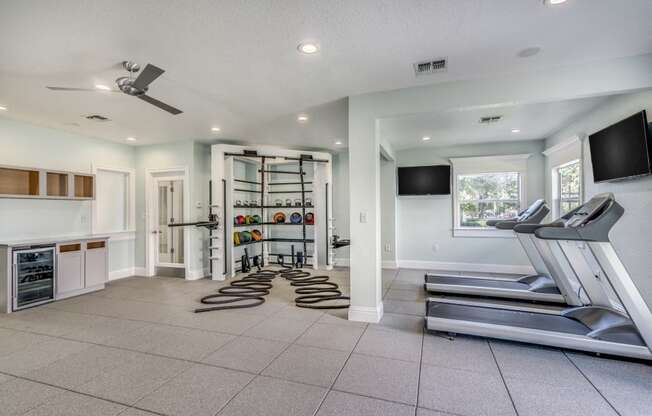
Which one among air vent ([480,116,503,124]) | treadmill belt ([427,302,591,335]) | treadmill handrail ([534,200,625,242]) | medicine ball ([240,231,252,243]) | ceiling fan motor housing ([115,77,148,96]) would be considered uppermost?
air vent ([480,116,503,124])

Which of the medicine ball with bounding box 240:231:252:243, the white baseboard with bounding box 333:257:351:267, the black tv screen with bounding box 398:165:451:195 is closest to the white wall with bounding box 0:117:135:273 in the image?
the medicine ball with bounding box 240:231:252:243

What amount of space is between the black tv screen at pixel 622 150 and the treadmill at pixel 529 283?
81 cm

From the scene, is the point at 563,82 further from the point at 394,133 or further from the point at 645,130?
the point at 394,133

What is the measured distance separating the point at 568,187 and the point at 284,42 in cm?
552

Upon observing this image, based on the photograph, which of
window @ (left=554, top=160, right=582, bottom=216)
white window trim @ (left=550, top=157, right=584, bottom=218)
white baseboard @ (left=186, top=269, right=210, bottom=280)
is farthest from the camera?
white baseboard @ (left=186, top=269, right=210, bottom=280)

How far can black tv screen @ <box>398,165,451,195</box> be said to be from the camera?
675cm

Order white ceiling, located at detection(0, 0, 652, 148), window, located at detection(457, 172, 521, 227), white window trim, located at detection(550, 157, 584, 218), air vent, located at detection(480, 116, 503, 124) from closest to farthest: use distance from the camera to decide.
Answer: white ceiling, located at detection(0, 0, 652, 148)
air vent, located at detection(480, 116, 503, 124)
white window trim, located at detection(550, 157, 584, 218)
window, located at detection(457, 172, 521, 227)

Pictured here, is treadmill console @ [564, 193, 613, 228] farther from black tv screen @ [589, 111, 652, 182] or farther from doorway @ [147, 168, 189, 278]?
doorway @ [147, 168, 189, 278]

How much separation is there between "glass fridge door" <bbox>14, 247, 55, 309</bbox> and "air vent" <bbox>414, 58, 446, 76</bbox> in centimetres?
573

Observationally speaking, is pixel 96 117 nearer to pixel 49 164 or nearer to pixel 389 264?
pixel 49 164

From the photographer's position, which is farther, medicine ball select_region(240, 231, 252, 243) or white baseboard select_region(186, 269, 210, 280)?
medicine ball select_region(240, 231, 252, 243)

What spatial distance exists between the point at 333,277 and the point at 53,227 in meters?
5.03

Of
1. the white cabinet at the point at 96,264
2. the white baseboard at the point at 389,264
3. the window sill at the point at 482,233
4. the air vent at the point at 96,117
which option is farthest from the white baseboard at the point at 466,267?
the air vent at the point at 96,117

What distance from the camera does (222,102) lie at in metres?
4.11
